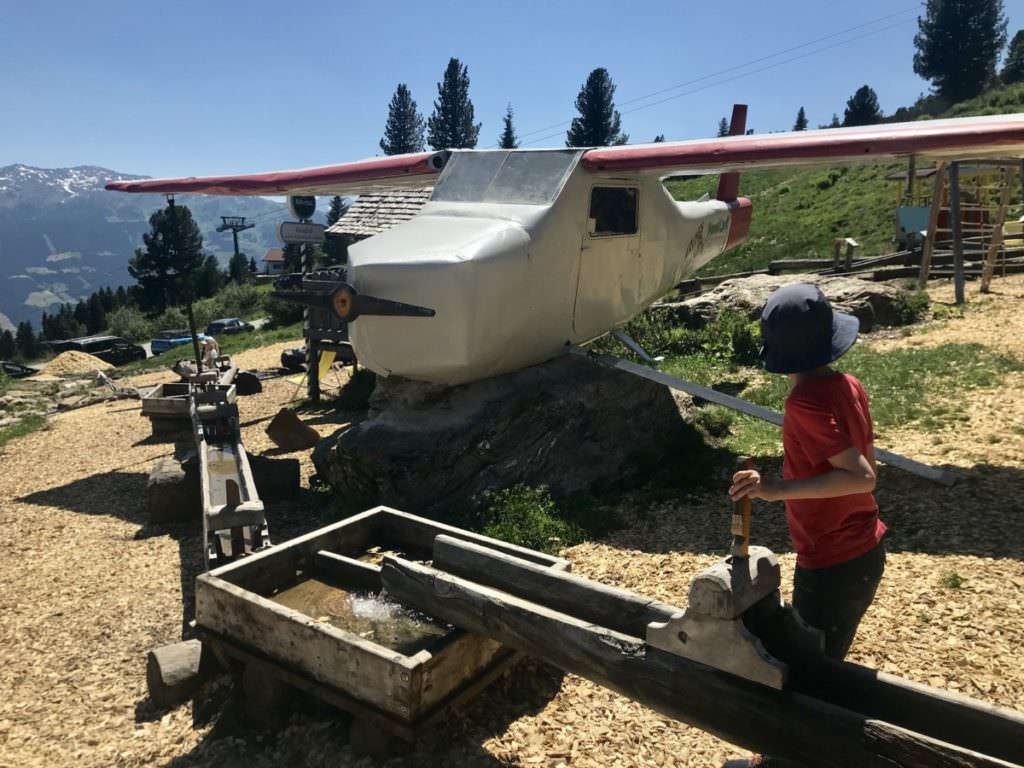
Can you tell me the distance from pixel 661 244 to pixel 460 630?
638 cm

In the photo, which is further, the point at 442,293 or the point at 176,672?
the point at 442,293

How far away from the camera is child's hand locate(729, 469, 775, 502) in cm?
267

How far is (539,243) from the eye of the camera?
6977mm

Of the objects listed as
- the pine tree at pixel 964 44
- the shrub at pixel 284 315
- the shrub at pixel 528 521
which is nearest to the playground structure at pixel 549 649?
the shrub at pixel 528 521

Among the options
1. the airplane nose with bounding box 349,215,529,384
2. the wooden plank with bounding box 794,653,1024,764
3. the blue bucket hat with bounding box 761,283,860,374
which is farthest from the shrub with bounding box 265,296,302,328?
the wooden plank with bounding box 794,653,1024,764

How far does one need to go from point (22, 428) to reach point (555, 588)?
14.1 m

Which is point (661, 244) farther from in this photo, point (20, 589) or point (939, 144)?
point (20, 589)

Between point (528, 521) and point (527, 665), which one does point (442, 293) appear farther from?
point (527, 665)

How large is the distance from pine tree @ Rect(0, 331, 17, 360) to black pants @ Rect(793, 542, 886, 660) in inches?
2679

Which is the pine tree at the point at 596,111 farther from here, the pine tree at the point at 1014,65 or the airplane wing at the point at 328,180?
Result: the airplane wing at the point at 328,180

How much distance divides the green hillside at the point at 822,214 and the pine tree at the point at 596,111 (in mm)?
38836

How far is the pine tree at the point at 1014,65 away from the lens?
62.6 m

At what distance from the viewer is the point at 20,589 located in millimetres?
6453

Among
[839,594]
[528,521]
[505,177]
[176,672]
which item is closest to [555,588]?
[839,594]
